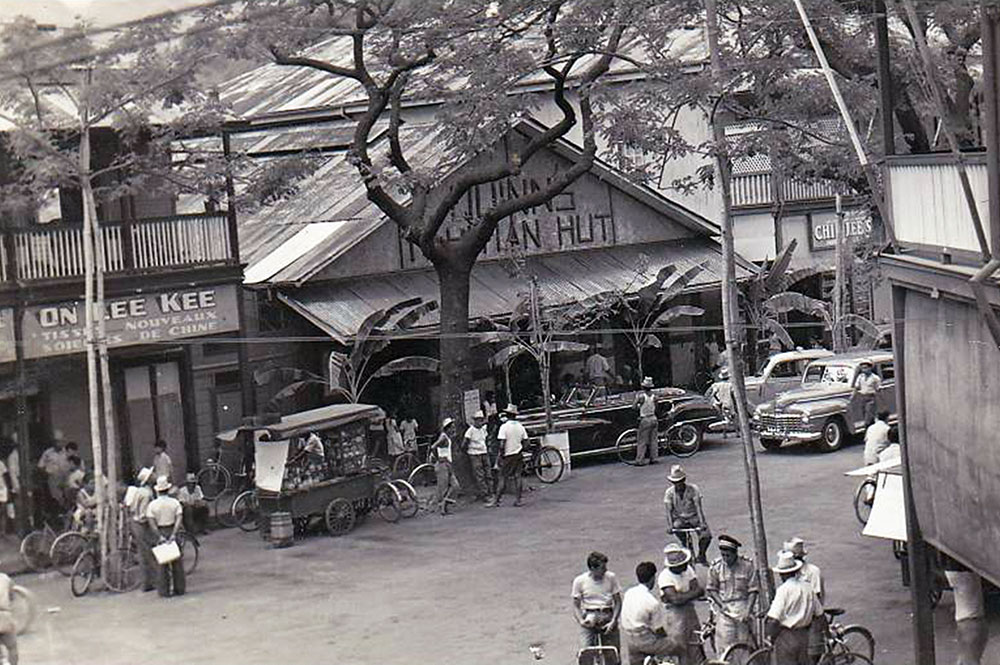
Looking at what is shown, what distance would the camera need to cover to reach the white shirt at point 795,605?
12.6m

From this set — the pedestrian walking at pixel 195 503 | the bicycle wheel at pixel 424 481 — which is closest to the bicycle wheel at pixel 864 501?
the bicycle wheel at pixel 424 481

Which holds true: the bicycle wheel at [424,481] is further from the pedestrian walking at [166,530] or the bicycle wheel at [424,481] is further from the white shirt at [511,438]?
the pedestrian walking at [166,530]

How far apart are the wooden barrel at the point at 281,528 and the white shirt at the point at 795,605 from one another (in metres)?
8.86

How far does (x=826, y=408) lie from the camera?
25.4m

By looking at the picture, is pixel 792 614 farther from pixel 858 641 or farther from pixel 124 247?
pixel 124 247

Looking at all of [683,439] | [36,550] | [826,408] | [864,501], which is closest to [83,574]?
[36,550]

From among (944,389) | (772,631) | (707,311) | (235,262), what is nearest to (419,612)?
(772,631)

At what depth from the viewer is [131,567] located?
60.3ft

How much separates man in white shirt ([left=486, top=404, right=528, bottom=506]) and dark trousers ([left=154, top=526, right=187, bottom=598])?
5798mm

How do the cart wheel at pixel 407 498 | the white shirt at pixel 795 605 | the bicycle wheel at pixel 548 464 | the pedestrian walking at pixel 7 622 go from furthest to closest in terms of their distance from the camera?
the bicycle wheel at pixel 548 464, the cart wheel at pixel 407 498, the pedestrian walking at pixel 7 622, the white shirt at pixel 795 605

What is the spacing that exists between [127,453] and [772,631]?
41.4ft

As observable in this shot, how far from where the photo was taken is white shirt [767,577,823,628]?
1265 centimetres

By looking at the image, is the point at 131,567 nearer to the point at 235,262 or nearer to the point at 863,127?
the point at 235,262

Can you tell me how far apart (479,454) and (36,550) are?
6618mm
